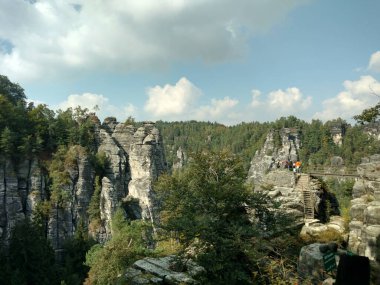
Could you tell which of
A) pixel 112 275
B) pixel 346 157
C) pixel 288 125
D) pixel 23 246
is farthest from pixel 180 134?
pixel 112 275

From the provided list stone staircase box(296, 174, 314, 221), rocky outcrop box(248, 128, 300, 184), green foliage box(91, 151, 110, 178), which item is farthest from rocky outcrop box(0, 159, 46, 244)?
rocky outcrop box(248, 128, 300, 184)

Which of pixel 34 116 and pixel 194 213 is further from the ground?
pixel 34 116

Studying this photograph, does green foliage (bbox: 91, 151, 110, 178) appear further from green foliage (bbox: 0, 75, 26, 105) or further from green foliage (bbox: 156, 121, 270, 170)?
green foliage (bbox: 156, 121, 270, 170)

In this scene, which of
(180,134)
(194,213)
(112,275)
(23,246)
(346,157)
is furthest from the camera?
(180,134)

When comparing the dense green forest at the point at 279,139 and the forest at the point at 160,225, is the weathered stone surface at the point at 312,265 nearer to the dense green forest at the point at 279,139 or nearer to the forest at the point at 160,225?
the forest at the point at 160,225

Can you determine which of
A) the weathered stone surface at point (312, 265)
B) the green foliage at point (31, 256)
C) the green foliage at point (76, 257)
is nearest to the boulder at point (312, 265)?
the weathered stone surface at point (312, 265)

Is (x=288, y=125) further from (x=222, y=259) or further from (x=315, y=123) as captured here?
(x=222, y=259)

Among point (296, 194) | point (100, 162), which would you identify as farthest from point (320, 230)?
point (100, 162)
